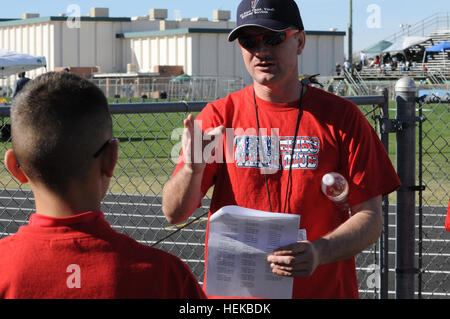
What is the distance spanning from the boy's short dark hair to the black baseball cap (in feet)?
4.02

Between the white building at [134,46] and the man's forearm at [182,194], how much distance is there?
69001mm

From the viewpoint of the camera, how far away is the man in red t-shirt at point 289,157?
123 inches

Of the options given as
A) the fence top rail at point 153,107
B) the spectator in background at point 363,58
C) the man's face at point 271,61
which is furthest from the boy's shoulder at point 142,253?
the spectator in background at point 363,58

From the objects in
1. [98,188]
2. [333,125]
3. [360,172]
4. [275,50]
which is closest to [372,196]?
[360,172]

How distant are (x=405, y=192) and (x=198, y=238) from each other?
5.32m

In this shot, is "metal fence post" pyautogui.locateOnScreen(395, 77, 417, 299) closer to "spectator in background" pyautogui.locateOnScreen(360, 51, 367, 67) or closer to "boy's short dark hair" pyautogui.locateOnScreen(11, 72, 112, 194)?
"boy's short dark hair" pyautogui.locateOnScreen(11, 72, 112, 194)

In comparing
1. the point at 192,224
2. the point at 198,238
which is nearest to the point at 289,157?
the point at 198,238

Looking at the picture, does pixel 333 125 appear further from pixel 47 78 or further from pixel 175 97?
pixel 175 97

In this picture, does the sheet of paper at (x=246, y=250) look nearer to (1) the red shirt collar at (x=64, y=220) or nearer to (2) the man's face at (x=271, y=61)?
(2) the man's face at (x=271, y=61)

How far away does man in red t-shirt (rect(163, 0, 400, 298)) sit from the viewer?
10.3 feet

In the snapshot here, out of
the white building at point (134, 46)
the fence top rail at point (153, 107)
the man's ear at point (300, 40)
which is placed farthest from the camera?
the white building at point (134, 46)

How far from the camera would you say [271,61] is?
10.5 ft

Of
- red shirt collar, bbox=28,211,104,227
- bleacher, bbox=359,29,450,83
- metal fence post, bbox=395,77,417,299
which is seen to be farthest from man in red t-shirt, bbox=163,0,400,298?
bleacher, bbox=359,29,450,83

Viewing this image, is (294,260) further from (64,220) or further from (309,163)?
(64,220)
